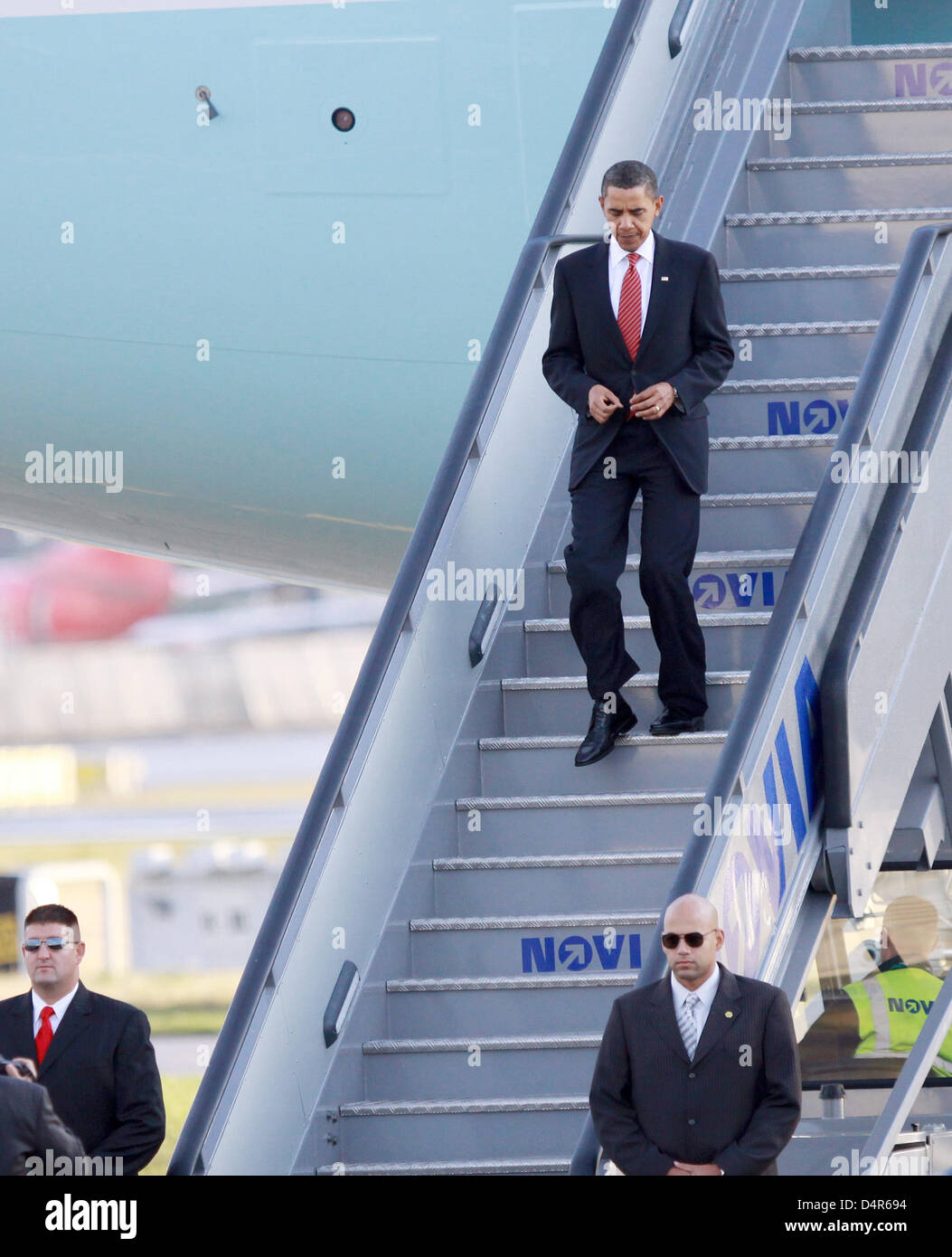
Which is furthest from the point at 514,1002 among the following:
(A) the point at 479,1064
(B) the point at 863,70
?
(B) the point at 863,70

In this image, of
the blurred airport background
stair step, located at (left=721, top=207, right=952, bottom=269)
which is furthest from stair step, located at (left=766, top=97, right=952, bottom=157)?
the blurred airport background

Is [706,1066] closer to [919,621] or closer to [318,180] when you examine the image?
[919,621]

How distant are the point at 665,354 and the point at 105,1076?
6.32 feet

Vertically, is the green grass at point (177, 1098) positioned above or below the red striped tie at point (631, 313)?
below

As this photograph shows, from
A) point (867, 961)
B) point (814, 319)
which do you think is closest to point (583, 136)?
point (814, 319)

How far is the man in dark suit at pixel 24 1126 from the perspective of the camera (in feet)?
10.2

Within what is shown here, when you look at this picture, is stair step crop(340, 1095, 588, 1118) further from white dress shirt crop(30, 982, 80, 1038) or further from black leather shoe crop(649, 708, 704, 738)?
black leather shoe crop(649, 708, 704, 738)

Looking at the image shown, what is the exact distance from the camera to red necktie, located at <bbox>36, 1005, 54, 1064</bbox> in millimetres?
3881

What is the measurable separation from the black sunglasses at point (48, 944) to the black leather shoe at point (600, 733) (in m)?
1.21

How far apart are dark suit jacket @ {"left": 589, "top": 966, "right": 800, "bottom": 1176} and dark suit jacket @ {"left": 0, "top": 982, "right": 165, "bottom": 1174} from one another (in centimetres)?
92
